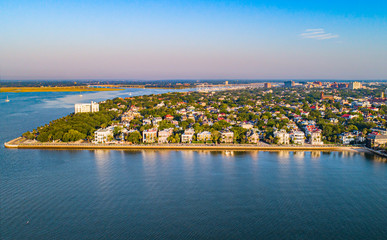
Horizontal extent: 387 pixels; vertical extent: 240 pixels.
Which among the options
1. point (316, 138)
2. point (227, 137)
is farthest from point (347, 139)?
point (227, 137)

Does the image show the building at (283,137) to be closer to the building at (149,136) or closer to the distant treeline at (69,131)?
the building at (149,136)

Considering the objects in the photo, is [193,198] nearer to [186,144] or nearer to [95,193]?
[95,193]

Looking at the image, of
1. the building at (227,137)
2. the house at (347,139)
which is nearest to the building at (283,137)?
the building at (227,137)

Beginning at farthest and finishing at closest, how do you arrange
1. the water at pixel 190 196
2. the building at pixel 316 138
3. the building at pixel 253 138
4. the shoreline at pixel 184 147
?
the building at pixel 253 138
the building at pixel 316 138
the shoreline at pixel 184 147
the water at pixel 190 196

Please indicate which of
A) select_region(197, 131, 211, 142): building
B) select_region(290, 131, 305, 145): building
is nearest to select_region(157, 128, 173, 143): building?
select_region(197, 131, 211, 142): building

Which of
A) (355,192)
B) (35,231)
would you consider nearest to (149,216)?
(35,231)

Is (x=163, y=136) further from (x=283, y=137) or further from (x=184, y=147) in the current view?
(x=283, y=137)

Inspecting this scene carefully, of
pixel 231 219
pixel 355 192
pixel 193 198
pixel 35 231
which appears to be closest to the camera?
pixel 35 231

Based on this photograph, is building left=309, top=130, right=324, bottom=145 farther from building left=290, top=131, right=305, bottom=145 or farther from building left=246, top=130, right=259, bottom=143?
building left=246, top=130, right=259, bottom=143
